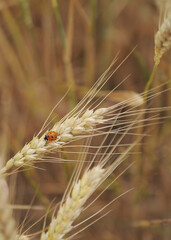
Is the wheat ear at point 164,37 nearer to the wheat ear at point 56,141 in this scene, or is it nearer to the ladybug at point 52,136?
the wheat ear at point 56,141

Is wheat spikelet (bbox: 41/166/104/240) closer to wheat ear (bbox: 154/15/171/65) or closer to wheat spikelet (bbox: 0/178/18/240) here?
wheat spikelet (bbox: 0/178/18/240)

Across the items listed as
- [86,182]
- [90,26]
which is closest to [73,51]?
[90,26]

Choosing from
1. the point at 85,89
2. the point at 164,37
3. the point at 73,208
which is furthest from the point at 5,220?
the point at 85,89

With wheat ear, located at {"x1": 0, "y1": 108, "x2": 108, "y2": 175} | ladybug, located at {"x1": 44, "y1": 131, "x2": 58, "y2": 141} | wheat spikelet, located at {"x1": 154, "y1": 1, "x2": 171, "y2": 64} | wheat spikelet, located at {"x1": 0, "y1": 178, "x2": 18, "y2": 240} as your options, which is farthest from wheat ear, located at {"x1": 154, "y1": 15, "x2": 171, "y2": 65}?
wheat spikelet, located at {"x1": 0, "y1": 178, "x2": 18, "y2": 240}

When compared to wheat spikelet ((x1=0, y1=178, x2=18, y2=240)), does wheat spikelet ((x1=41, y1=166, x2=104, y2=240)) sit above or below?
below

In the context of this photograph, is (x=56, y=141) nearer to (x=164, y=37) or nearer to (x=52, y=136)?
(x=52, y=136)
